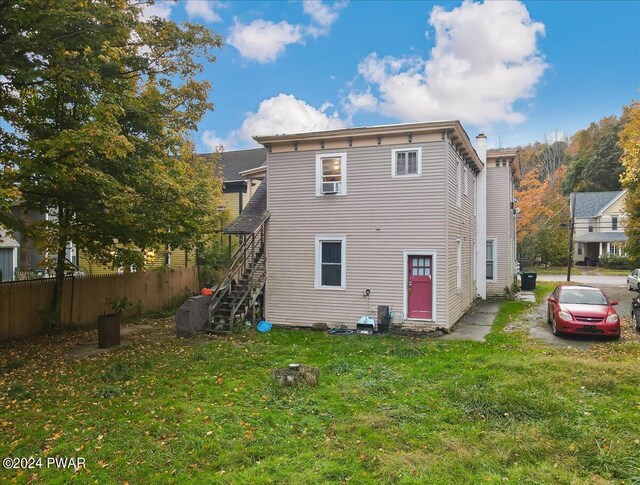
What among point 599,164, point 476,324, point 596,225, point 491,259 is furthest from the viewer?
point 599,164

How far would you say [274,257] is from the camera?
44.3 feet

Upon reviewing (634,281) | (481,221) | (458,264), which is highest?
(481,221)

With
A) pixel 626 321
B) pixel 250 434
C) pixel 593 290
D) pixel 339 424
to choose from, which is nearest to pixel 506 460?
pixel 339 424

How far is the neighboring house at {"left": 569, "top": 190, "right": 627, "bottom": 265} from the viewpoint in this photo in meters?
46.2

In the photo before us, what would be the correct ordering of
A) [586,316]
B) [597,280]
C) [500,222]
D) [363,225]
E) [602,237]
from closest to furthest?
[586,316]
[363,225]
[500,222]
[597,280]
[602,237]

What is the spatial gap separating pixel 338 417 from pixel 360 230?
293 inches

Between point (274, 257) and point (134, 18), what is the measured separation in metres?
A: 7.68

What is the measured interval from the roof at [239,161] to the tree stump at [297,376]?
19415 millimetres

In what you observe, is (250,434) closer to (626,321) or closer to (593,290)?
(593,290)

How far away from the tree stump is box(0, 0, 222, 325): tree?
18.3ft

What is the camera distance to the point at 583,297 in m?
11.8

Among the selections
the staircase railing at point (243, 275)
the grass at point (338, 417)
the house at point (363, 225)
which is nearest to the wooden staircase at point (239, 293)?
the staircase railing at point (243, 275)

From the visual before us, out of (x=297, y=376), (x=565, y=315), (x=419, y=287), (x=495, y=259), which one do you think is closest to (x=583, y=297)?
(x=565, y=315)

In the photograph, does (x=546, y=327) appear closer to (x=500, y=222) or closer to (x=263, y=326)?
(x=500, y=222)
